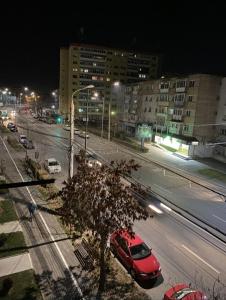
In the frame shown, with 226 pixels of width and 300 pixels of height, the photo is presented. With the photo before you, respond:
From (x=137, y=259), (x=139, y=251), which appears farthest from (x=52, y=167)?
(x=137, y=259)

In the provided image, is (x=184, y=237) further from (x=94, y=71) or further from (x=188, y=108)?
(x=94, y=71)

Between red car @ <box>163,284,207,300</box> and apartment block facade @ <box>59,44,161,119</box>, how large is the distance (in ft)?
301

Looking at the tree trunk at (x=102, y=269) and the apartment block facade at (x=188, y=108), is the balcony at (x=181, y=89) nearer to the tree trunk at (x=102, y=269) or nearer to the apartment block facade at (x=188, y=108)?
the apartment block facade at (x=188, y=108)

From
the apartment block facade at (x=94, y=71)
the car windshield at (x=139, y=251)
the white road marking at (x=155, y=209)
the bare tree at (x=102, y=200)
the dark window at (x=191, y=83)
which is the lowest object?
the white road marking at (x=155, y=209)

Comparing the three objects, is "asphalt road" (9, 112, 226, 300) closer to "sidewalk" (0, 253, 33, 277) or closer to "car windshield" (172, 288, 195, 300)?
"car windshield" (172, 288, 195, 300)

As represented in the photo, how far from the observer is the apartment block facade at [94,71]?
10738 cm

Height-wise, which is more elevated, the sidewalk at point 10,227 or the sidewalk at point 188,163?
the sidewalk at point 188,163

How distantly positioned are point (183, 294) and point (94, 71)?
106193mm

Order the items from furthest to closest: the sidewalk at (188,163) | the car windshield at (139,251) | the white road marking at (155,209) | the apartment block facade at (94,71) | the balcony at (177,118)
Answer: the apartment block facade at (94,71)
the balcony at (177,118)
the sidewalk at (188,163)
the white road marking at (155,209)
the car windshield at (139,251)

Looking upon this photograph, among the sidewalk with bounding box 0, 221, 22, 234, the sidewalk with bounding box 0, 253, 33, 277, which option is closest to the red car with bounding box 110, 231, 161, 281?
the sidewalk with bounding box 0, 253, 33, 277

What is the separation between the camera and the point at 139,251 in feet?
50.7

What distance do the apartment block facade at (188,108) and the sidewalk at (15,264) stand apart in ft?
122

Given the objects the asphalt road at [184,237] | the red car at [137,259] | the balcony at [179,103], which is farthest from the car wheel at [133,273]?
the balcony at [179,103]

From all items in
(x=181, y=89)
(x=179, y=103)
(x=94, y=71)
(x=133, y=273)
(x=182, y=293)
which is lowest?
(x=133, y=273)
